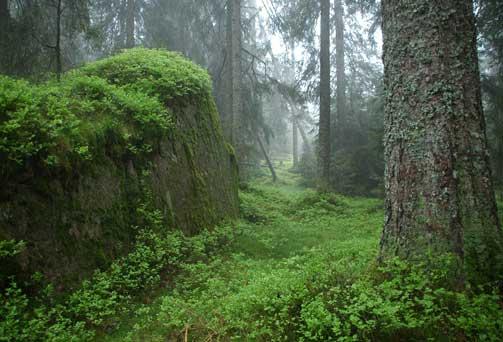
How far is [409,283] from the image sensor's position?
3.43 metres

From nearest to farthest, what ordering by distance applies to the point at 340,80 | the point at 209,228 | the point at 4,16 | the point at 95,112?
the point at 95,112
the point at 209,228
the point at 4,16
the point at 340,80

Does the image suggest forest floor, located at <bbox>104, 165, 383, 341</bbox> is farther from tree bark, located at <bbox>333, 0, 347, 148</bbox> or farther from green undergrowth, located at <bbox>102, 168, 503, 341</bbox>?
tree bark, located at <bbox>333, 0, 347, 148</bbox>

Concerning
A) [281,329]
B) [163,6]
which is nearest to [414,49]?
[281,329]

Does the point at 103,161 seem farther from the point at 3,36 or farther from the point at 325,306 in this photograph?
the point at 3,36

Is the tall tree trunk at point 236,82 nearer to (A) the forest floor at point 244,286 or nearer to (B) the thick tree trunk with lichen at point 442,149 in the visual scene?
(A) the forest floor at point 244,286

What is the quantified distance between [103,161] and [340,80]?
58.4 ft

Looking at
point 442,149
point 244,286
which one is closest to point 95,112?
point 244,286

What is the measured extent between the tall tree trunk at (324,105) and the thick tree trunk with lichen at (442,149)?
9593 millimetres

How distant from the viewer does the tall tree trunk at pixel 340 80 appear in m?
18.0

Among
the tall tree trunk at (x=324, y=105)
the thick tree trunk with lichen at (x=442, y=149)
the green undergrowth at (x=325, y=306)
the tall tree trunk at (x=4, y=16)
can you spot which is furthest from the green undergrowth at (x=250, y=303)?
the tall tree trunk at (x=324, y=105)

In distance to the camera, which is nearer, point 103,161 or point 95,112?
point 103,161

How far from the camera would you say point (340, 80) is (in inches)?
819

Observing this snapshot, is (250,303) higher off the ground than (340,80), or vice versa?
(340,80)

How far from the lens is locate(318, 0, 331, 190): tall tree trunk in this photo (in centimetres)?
1379
